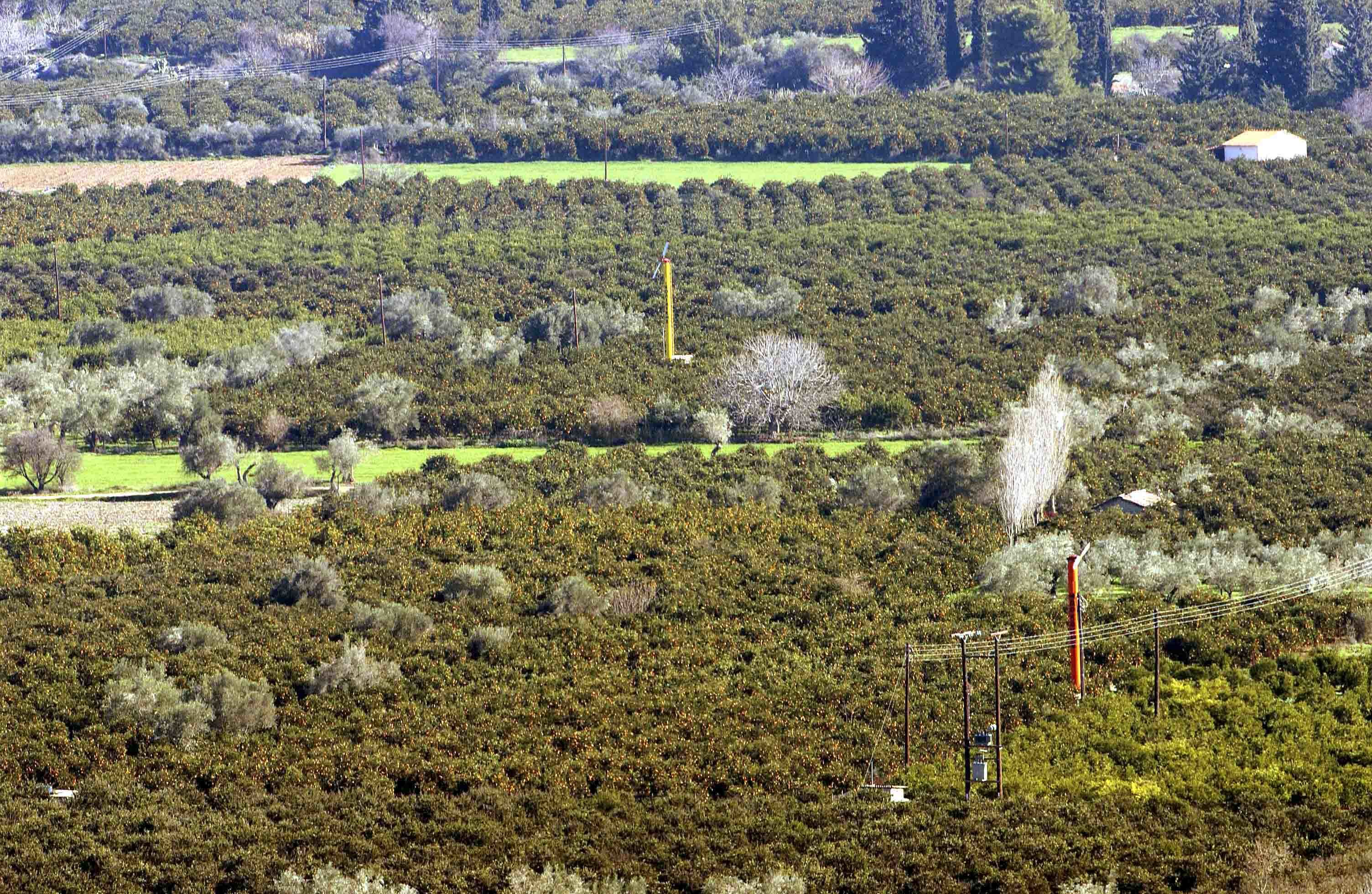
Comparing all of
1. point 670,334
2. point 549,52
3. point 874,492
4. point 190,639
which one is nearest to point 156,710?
point 190,639

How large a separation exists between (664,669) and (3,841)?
12397mm

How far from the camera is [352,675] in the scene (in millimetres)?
35281

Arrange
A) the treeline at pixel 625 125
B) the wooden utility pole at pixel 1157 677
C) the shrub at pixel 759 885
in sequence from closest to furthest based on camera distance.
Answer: the shrub at pixel 759 885, the wooden utility pole at pixel 1157 677, the treeline at pixel 625 125

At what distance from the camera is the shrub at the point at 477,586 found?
40562 mm

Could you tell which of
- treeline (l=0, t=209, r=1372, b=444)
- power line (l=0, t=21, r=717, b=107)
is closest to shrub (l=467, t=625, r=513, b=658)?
treeline (l=0, t=209, r=1372, b=444)

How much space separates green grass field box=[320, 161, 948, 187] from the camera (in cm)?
9269

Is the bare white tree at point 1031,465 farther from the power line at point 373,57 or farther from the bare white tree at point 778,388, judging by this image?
the power line at point 373,57

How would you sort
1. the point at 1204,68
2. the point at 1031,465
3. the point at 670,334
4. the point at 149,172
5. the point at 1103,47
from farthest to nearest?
the point at 1103,47, the point at 1204,68, the point at 149,172, the point at 670,334, the point at 1031,465

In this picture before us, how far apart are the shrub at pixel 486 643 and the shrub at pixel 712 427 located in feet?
67.1

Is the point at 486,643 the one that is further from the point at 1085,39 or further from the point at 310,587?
the point at 1085,39

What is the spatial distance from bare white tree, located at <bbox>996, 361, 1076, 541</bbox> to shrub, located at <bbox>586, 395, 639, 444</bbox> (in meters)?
13.7

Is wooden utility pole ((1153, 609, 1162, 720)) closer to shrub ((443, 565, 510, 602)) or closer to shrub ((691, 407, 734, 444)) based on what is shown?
shrub ((443, 565, 510, 602))

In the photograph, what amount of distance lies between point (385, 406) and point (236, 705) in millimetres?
26987

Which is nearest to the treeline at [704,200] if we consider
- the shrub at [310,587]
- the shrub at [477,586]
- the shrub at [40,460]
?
the shrub at [40,460]
